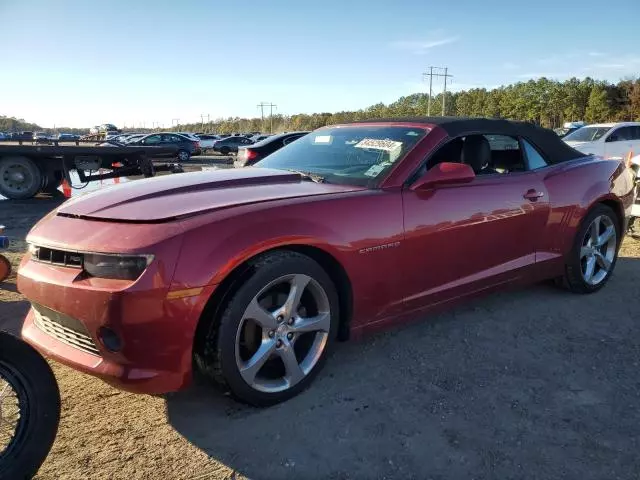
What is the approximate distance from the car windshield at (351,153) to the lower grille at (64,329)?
5.46ft

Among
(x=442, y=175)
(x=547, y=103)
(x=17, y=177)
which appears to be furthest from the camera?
(x=547, y=103)

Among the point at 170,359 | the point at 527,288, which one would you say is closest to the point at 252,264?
the point at 170,359

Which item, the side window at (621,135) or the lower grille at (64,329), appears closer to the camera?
the lower grille at (64,329)

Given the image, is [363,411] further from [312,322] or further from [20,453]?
[20,453]

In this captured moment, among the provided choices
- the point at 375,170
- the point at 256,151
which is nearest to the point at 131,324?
the point at 375,170

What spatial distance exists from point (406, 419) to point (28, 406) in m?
1.67

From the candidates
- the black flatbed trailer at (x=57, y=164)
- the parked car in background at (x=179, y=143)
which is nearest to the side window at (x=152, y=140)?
the parked car in background at (x=179, y=143)

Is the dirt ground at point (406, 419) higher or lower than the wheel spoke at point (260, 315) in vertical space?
lower

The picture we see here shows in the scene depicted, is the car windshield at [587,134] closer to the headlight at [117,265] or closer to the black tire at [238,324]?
the black tire at [238,324]

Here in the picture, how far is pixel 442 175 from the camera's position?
3.06 m

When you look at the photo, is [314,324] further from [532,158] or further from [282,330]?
[532,158]

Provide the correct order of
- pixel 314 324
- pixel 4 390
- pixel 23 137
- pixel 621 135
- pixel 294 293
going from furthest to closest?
pixel 23 137
pixel 621 135
pixel 314 324
pixel 294 293
pixel 4 390

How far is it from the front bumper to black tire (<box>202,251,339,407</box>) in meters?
0.11

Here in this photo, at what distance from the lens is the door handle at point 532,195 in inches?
145
